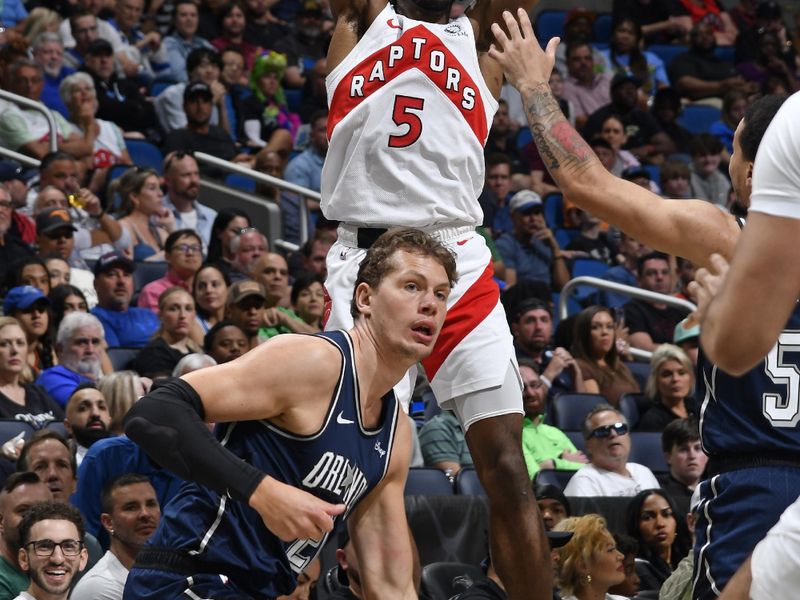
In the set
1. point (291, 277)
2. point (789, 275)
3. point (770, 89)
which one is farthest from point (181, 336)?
point (770, 89)

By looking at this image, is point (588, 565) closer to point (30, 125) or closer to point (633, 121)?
point (30, 125)

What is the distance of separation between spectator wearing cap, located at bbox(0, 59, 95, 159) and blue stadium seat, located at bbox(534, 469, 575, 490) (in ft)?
16.0

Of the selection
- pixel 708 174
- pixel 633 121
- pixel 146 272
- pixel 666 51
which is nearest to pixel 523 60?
pixel 146 272

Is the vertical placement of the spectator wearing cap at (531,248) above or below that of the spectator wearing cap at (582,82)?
below

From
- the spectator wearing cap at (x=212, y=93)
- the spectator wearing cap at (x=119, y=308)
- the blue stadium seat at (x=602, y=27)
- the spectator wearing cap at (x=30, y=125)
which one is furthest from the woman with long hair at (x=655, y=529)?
the blue stadium seat at (x=602, y=27)

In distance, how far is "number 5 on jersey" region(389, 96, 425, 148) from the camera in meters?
5.21

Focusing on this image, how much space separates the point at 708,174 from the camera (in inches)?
558

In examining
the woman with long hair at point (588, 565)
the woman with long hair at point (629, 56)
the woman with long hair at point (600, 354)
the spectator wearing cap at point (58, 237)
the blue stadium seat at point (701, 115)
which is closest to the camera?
the woman with long hair at point (588, 565)

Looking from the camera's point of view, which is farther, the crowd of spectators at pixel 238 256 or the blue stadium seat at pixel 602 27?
the blue stadium seat at pixel 602 27

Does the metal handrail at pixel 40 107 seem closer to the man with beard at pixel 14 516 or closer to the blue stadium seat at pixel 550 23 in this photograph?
the man with beard at pixel 14 516

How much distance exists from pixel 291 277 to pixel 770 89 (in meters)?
7.85

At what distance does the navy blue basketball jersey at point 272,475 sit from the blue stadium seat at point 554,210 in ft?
30.3

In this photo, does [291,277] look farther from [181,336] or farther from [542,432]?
[542,432]

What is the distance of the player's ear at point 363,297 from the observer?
167 inches
